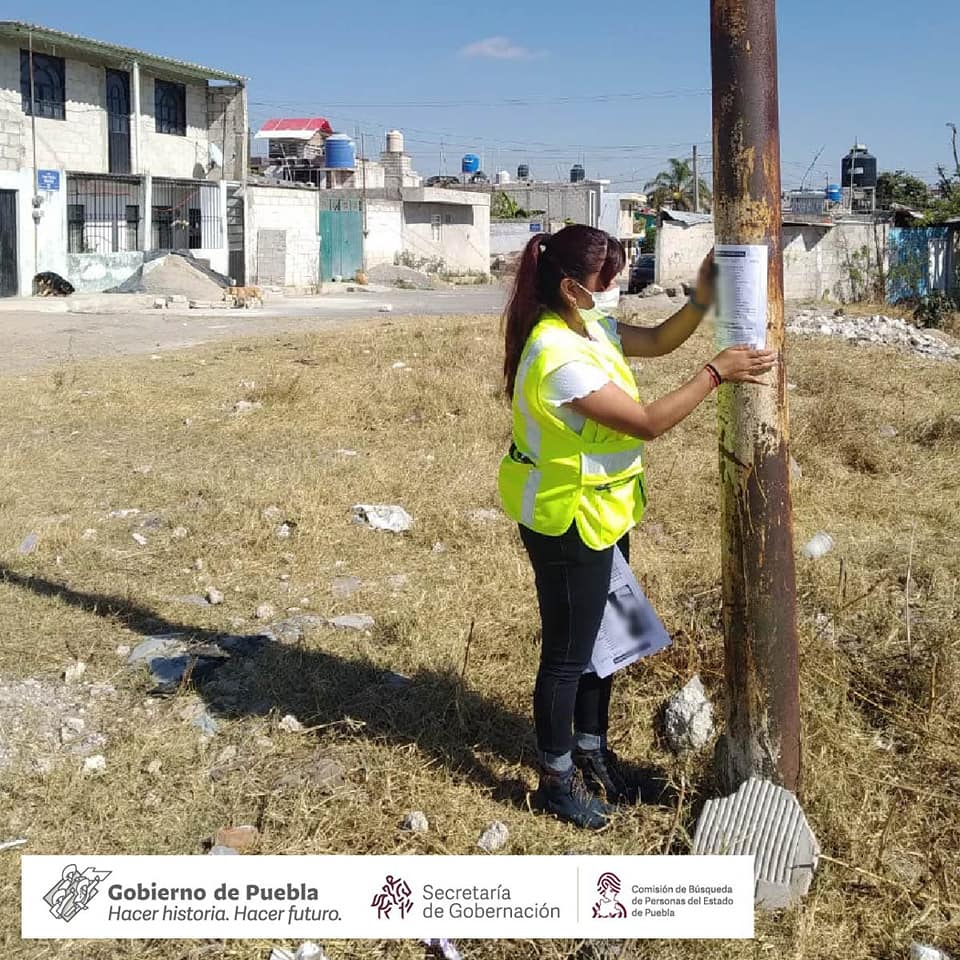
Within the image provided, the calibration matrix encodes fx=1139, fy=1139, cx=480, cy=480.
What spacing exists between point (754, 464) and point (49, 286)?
25129mm

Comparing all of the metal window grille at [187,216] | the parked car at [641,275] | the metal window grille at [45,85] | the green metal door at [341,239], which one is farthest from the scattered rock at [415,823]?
the green metal door at [341,239]

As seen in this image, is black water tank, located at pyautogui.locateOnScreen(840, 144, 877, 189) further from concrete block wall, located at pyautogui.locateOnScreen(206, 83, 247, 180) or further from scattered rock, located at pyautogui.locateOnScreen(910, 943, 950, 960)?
scattered rock, located at pyautogui.locateOnScreen(910, 943, 950, 960)

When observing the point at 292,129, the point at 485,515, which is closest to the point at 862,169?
the point at 292,129

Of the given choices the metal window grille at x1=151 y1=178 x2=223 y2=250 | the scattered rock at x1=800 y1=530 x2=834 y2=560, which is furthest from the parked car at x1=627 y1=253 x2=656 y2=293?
the scattered rock at x1=800 y1=530 x2=834 y2=560

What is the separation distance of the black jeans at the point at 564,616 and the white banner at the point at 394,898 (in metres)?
0.42

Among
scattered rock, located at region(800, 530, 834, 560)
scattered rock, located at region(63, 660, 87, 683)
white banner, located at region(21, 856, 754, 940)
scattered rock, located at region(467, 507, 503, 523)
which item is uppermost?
scattered rock, located at region(467, 507, 503, 523)

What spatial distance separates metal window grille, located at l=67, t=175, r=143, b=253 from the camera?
27234 mm

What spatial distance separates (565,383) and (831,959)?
4.57 ft

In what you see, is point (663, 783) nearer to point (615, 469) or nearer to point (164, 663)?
point (615, 469)

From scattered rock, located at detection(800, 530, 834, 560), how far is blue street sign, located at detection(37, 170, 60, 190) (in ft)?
81.1

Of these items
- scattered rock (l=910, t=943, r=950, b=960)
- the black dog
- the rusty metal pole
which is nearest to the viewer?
scattered rock (l=910, t=943, r=950, b=960)

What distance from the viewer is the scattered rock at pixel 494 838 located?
2828 millimetres

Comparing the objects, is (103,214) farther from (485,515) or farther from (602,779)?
(602,779)

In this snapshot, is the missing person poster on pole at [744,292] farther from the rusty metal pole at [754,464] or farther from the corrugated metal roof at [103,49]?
the corrugated metal roof at [103,49]
